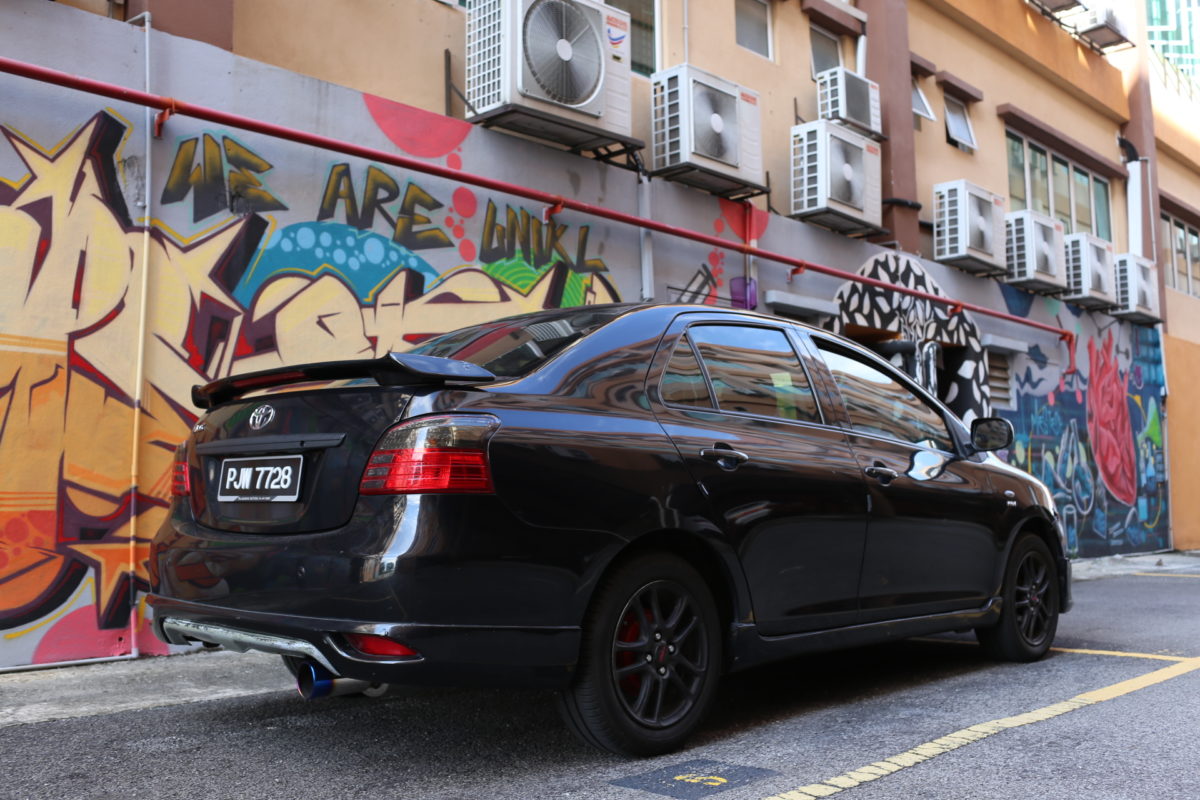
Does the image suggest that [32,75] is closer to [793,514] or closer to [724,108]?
[793,514]

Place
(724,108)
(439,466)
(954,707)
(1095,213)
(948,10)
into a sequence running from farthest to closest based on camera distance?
(1095,213)
(948,10)
(724,108)
(954,707)
(439,466)

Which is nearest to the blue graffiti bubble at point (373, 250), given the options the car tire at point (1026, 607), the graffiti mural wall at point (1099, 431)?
the car tire at point (1026, 607)

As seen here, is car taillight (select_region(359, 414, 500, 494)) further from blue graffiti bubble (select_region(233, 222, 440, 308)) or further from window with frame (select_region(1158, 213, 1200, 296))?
window with frame (select_region(1158, 213, 1200, 296))

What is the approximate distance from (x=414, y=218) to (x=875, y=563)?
4.04m

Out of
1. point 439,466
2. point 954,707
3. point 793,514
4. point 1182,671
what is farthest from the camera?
point 1182,671

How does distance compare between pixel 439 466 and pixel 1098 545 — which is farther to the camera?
pixel 1098 545

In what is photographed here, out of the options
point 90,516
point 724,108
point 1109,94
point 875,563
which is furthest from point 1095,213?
point 90,516

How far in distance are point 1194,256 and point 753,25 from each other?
12862 millimetres

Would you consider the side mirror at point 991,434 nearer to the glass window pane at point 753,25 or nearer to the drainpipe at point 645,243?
the drainpipe at point 645,243

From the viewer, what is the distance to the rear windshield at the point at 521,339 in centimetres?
362

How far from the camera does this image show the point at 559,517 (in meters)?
3.26

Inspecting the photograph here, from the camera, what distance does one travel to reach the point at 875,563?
14.5 feet

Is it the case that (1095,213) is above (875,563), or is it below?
above

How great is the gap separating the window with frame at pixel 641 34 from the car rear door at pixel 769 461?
19.3 ft
